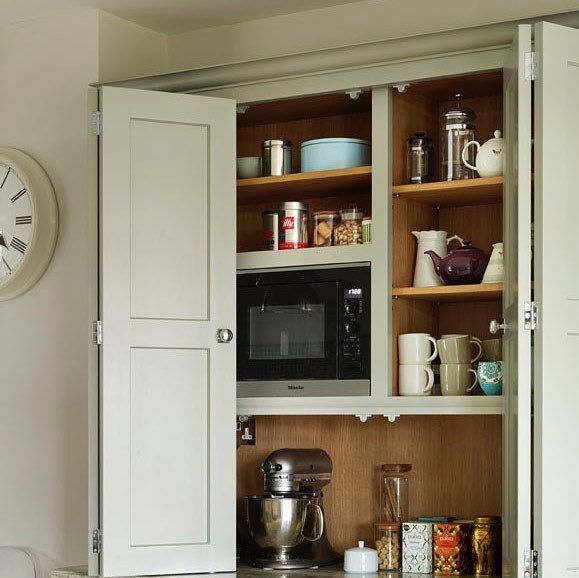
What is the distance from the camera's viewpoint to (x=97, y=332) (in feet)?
11.1

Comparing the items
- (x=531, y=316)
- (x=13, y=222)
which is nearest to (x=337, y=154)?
Result: (x=531, y=316)

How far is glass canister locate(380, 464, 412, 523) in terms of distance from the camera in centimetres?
351

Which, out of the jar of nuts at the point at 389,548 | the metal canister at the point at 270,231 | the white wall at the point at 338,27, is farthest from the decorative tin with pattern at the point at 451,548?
the white wall at the point at 338,27

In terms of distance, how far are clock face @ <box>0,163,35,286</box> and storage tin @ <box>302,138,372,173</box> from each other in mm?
1004

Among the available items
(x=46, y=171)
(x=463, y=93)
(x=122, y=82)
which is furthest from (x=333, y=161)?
(x=46, y=171)

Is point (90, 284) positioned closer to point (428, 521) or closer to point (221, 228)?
point (221, 228)

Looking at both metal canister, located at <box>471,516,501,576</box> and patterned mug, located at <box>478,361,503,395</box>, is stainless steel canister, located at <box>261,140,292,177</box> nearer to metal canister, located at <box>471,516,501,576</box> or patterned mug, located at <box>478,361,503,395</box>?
patterned mug, located at <box>478,361,503,395</box>

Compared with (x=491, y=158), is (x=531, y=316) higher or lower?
lower

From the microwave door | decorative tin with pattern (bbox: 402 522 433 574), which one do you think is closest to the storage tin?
the microwave door

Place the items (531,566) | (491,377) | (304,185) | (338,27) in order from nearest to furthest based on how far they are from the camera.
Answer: (531,566)
(491,377)
(304,185)
(338,27)

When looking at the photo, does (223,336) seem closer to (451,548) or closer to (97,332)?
(97,332)

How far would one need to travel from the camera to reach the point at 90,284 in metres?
3.43

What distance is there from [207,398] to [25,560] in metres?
0.93

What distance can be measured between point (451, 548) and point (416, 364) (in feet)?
1.81
